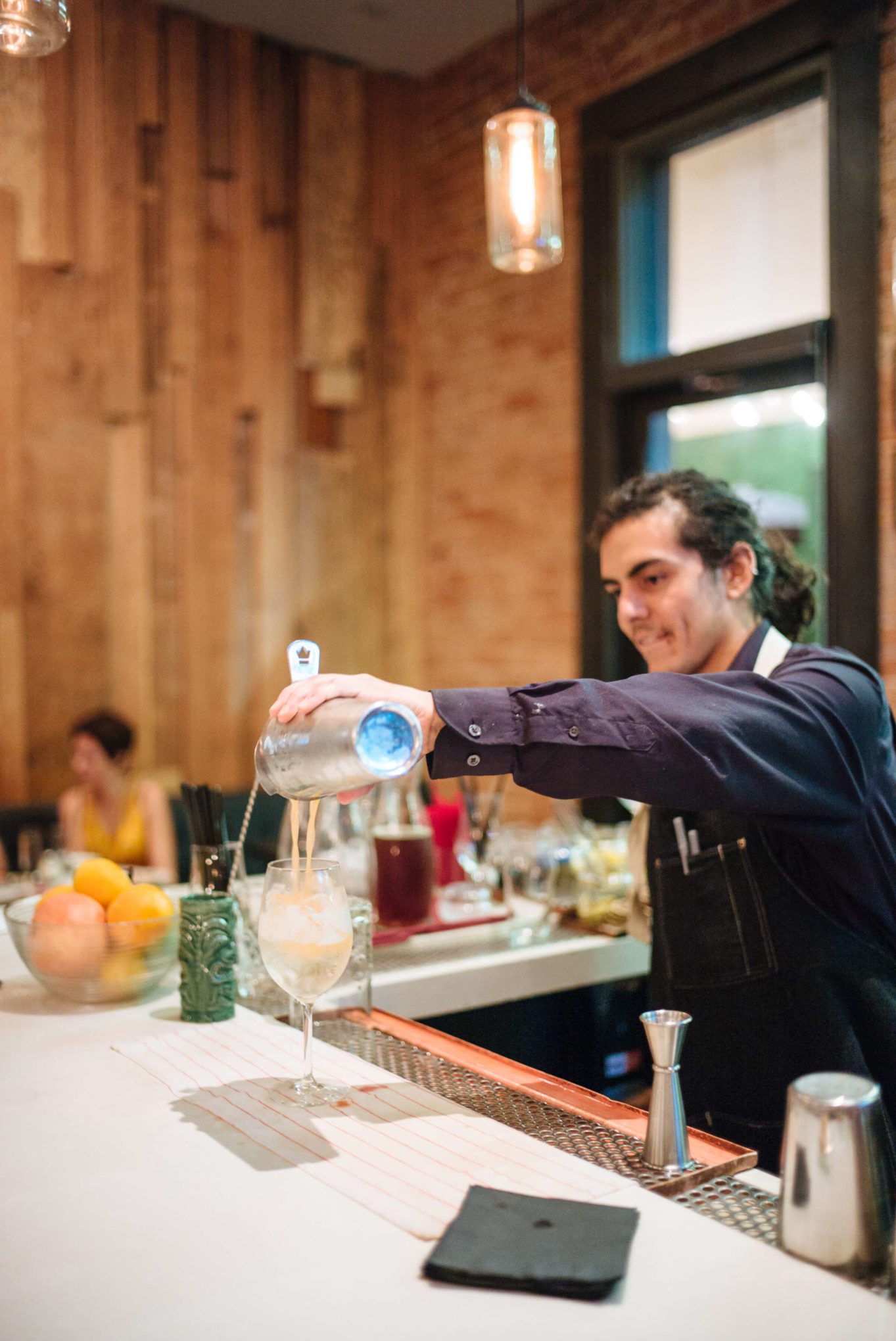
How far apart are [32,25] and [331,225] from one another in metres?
2.87

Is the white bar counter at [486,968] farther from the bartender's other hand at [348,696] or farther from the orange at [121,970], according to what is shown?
the bartender's other hand at [348,696]

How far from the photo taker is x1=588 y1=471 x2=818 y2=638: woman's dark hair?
1828 mm

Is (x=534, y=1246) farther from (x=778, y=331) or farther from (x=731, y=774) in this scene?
(x=778, y=331)

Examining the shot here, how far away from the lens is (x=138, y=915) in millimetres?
1525

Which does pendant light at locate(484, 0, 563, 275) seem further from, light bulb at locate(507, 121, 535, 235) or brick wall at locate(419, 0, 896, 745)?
brick wall at locate(419, 0, 896, 745)

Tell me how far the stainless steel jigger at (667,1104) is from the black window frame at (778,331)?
2146 mm

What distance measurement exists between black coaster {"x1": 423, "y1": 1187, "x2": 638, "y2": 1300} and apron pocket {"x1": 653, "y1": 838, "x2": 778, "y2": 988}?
2.39 ft

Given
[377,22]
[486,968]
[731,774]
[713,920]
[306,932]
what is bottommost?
[486,968]

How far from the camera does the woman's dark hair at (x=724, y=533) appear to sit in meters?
1.83

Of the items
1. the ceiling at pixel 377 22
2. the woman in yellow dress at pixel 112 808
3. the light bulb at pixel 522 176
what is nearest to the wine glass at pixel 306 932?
the light bulb at pixel 522 176

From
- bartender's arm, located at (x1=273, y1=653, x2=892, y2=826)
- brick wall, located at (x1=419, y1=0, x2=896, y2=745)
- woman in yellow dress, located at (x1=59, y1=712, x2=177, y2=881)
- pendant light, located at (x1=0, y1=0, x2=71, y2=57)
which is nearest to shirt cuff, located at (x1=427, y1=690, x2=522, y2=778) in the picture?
bartender's arm, located at (x1=273, y1=653, x2=892, y2=826)

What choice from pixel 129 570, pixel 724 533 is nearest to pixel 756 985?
pixel 724 533

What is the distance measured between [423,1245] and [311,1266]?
89 mm

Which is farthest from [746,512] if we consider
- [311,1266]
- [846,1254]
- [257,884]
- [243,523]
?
[243,523]
